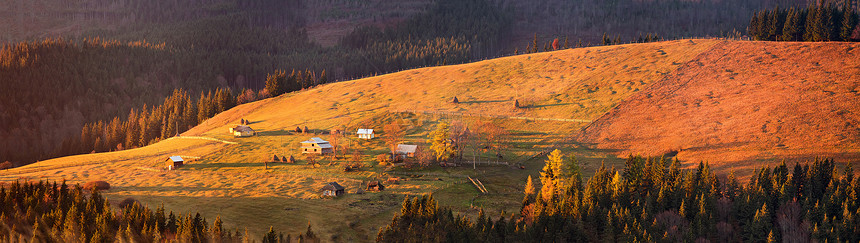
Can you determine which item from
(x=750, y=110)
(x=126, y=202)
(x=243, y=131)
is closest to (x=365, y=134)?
(x=243, y=131)

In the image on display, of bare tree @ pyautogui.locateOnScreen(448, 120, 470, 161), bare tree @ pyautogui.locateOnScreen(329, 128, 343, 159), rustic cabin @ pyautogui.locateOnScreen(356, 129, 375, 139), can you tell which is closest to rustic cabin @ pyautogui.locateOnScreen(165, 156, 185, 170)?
bare tree @ pyautogui.locateOnScreen(329, 128, 343, 159)

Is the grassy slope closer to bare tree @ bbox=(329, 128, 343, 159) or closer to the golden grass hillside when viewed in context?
the golden grass hillside

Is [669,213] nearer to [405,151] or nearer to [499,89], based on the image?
[405,151]

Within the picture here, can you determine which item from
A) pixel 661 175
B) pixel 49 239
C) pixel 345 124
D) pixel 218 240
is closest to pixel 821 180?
pixel 661 175

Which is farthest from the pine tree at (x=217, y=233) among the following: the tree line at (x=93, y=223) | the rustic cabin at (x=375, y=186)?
the rustic cabin at (x=375, y=186)

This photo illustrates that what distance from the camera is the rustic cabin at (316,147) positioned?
113 metres

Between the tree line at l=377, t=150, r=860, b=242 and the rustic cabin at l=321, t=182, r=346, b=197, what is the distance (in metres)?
12.7

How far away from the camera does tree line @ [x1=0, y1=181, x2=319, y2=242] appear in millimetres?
68062

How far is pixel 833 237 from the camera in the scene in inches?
2594

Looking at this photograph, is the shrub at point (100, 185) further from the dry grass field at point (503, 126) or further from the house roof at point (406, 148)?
the house roof at point (406, 148)

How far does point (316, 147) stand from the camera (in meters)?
Result: 113

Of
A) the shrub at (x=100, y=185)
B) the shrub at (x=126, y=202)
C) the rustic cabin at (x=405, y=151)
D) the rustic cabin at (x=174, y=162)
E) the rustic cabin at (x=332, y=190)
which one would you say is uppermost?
the rustic cabin at (x=405, y=151)

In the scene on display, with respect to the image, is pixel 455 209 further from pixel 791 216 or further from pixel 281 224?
pixel 791 216

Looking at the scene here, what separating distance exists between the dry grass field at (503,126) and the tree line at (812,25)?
1184 centimetres
